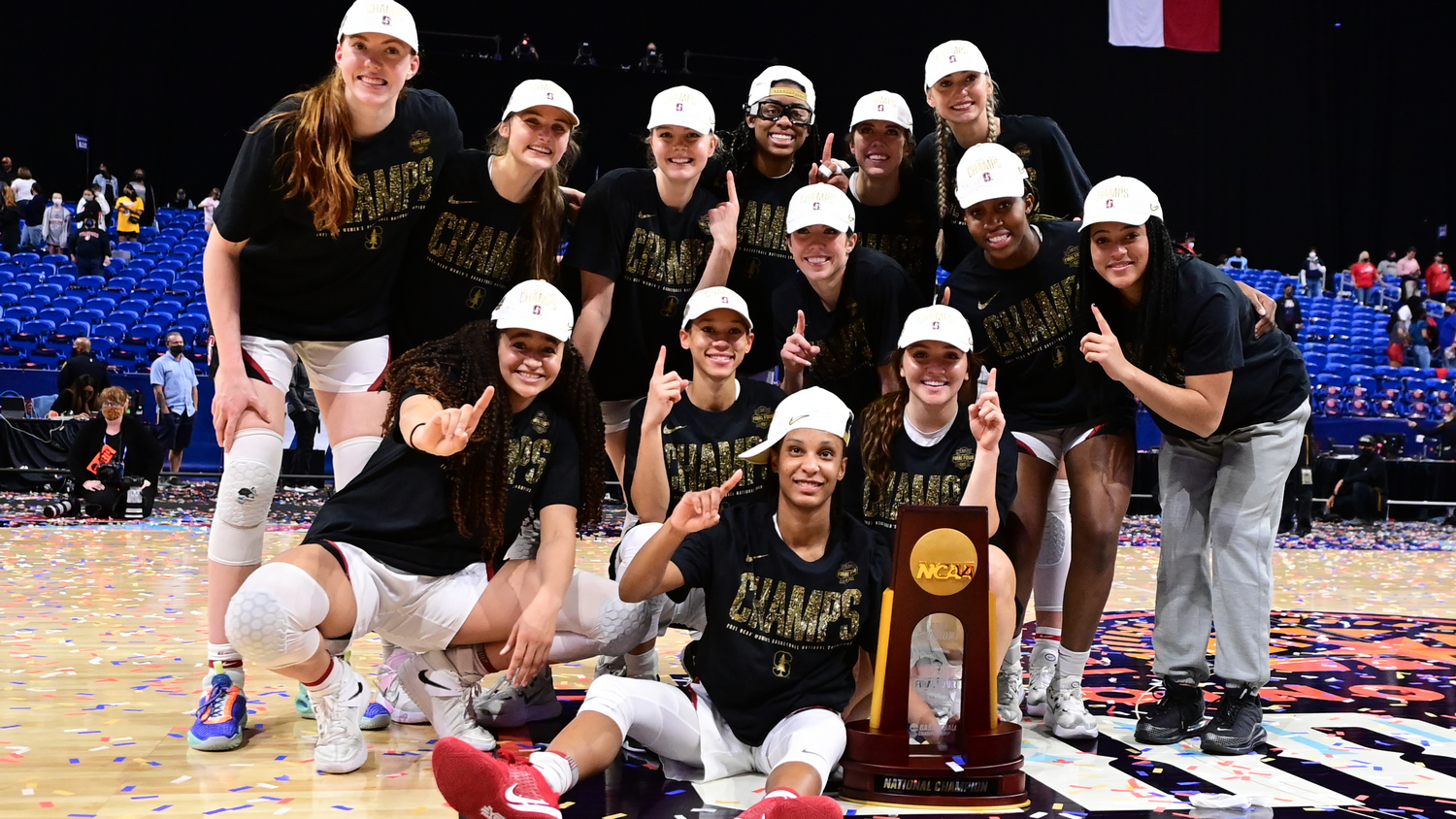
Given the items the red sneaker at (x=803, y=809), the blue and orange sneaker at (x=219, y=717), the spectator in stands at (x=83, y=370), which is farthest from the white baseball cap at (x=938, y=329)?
the spectator in stands at (x=83, y=370)

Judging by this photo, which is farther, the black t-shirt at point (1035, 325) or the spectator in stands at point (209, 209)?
the spectator in stands at point (209, 209)

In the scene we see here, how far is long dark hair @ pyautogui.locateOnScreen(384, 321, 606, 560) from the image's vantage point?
3240 millimetres

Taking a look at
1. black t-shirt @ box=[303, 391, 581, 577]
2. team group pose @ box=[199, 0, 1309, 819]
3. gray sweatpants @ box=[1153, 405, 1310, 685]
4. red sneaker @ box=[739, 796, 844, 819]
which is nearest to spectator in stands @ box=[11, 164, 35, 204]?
team group pose @ box=[199, 0, 1309, 819]

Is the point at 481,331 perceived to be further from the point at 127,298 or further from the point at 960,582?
the point at 127,298

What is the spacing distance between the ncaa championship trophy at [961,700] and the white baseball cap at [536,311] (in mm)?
1102

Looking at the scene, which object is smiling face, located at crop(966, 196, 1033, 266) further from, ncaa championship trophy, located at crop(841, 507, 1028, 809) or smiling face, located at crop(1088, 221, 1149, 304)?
ncaa championship trophy, located at crop(841, 507, 1028, 809)

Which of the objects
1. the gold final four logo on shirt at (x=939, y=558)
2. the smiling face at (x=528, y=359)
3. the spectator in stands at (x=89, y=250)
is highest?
the spectator in stands at (x=89, y=250)

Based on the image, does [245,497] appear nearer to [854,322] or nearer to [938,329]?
[854,322]

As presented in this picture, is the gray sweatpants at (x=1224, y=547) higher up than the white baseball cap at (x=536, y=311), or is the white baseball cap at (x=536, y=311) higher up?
the white baseball cap at (x=536, y=311)

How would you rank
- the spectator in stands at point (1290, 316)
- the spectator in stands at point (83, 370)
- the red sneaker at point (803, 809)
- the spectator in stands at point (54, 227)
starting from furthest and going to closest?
the spectator in stands at point (54, 227) < the spectator in stands at point (1290, 316) < the spectator in stands at point (83, 370) < the red sneaker at point (803, 809)

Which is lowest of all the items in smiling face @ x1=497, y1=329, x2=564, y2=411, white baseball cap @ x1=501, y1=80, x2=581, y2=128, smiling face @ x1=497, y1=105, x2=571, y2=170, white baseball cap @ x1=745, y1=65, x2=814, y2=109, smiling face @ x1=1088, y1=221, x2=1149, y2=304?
smiling face @ x1=497, y1=329, x2=564, y2=411

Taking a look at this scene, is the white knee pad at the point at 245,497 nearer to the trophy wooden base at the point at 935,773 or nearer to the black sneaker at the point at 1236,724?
the trophy wooden base at the point at 935,773

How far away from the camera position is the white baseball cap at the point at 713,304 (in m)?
3.52

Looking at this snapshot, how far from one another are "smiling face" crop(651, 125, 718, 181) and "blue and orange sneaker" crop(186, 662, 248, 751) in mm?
2030
